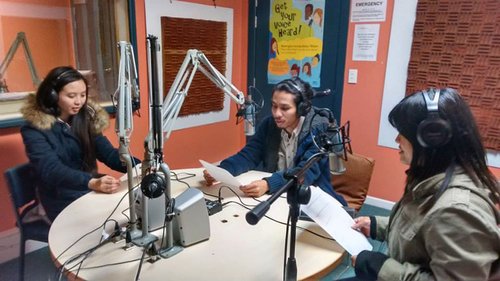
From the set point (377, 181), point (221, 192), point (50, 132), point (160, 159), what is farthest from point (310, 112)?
point (377, 181)

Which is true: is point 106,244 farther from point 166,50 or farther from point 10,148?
point 166,50

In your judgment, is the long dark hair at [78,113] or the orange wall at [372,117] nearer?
the long dark hair at [78,113]

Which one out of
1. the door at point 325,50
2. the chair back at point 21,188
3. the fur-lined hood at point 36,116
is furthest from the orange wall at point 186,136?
the chair back at point 21,188

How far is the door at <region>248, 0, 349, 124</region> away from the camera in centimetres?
305

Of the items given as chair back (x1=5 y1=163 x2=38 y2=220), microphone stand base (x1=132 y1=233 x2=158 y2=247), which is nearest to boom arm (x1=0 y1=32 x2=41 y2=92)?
chair back (x1=5 y1=163 x2=38 y2=220)

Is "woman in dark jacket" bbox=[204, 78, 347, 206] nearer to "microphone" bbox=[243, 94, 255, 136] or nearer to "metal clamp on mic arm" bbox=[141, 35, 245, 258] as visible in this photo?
"microphone" bbox=[243, 94, 255, 136]

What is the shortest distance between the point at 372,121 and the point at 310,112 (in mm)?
1349

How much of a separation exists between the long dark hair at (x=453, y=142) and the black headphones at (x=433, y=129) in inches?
0.7

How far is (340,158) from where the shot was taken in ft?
3.88

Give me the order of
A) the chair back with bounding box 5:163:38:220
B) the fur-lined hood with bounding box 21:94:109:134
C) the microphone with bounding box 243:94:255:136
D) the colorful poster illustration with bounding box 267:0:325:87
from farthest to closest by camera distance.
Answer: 1. the colorful poster illustration with bounding box 267:0:325:87
2. the fur-lined hood with bounding box 21:94:109:134
3. the chair back with bounding box 5:163:38:220
4. the microphone with bounding box 243:94:255:136

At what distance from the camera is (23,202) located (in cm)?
174

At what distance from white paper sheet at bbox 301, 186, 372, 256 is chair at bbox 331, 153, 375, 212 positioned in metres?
0.85

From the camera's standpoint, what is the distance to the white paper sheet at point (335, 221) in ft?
3.93

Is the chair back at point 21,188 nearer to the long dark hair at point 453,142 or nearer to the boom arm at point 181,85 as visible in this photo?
the boom arm at point 181,85
